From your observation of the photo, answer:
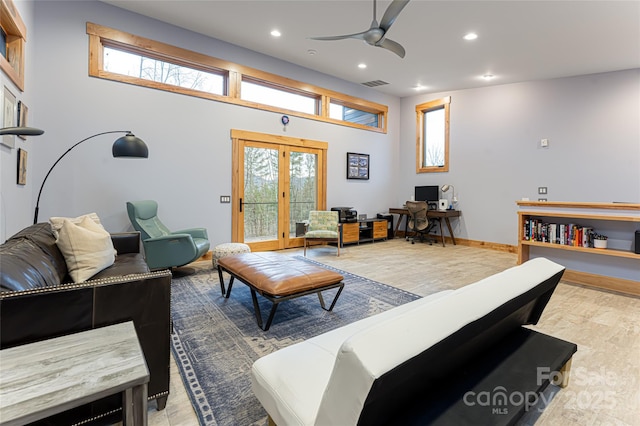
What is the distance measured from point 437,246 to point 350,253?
2165 mm

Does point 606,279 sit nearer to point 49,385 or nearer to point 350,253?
point 350,253

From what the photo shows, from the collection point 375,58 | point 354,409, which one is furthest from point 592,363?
→ point 375,58

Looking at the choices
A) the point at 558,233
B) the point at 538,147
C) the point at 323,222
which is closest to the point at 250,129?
the point at 323,222

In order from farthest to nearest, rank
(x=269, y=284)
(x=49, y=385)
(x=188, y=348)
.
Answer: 1. (x=269, y=284)
2. (x=188, y=348)
3. (x=49, y=385)

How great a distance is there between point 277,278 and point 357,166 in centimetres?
497

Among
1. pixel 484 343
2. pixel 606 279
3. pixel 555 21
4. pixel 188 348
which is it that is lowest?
pixel 188 348

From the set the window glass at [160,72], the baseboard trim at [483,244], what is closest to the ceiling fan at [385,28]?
the window glass at [160,72]

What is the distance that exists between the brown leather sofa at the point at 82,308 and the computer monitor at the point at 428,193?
21.2 feet

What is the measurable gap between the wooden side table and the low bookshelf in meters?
4.60

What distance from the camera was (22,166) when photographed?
2.99 m

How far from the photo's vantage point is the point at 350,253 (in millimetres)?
5680

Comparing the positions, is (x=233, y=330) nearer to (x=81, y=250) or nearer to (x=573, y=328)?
(x=81, y=250)

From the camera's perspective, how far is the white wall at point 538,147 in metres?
4.97

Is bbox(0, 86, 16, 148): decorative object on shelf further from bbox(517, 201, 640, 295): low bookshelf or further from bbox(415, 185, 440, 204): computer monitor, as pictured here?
bbox(415, 185, 440, 204): computer monitor
